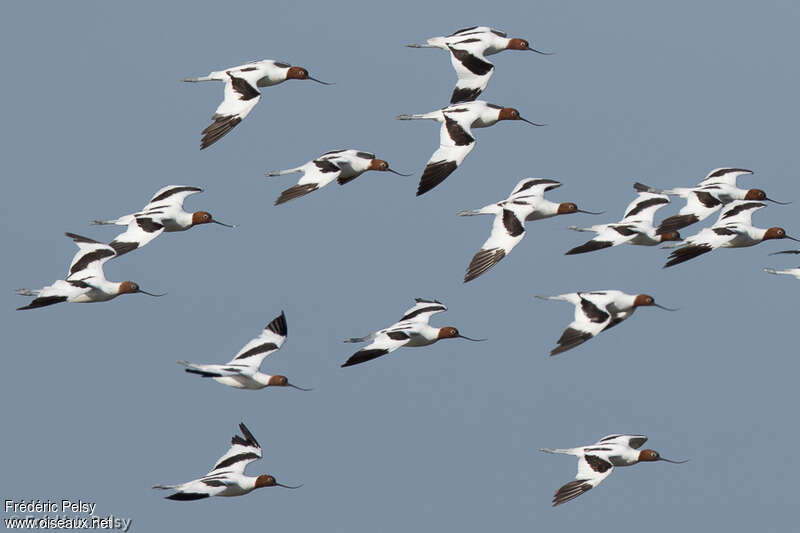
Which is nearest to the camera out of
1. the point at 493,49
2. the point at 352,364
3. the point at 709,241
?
the point at 352,364

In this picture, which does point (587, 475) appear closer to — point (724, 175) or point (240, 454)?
point (240, 454)

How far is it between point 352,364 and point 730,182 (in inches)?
576

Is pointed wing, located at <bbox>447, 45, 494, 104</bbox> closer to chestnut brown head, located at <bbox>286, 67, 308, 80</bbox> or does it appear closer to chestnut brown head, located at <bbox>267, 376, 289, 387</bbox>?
chestnut brown head, located at <bbox>286, 67, 308, 80</bbox>

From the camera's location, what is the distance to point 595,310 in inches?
1945

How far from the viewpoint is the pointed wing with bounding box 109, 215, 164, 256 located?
170 feet

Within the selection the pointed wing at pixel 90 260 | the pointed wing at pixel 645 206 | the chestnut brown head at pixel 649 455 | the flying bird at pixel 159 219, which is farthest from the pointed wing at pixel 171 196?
the chestnut brown head at pixel 649 455

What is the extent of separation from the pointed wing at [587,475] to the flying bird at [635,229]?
5630mm

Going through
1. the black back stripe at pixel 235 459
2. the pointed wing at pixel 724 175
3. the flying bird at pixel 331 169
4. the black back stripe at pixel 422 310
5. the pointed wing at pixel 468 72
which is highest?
the pointed wing at pixel 468 72

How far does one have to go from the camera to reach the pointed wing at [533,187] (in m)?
53.6

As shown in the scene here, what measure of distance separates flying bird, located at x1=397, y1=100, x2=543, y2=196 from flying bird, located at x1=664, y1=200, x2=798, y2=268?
17.9 ft

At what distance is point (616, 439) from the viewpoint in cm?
5066

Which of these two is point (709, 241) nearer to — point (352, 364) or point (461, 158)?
point (461, 158)

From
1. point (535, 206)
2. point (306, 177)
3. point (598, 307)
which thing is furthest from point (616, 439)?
point (306, 177)

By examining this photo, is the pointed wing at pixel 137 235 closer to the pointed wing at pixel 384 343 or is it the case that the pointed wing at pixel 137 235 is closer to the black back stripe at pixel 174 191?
the black back stripe at pixel 174 191
